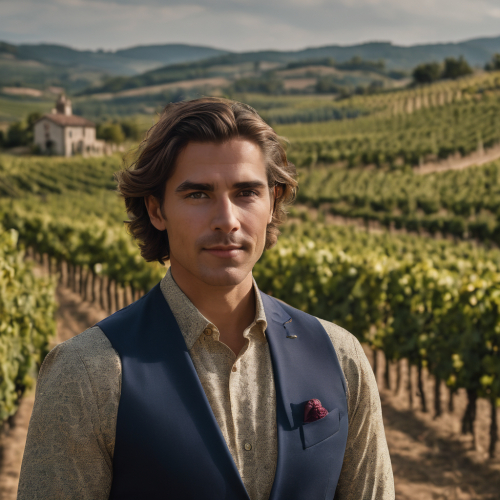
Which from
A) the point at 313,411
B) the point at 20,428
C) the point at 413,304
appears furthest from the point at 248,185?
the point at 20,428

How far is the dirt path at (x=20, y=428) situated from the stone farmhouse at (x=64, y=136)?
74.9 m

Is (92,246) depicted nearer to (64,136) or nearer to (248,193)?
(248,193)

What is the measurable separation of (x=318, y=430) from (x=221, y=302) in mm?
485

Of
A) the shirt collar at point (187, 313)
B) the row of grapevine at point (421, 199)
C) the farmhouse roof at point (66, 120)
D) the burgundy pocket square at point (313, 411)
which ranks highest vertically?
the farmhouse roof at point (66, 120)

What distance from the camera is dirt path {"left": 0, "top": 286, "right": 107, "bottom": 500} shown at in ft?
20.5

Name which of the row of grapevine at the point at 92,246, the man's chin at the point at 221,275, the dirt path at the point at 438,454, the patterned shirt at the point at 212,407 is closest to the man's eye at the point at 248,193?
the man's chin at the point at 221,275

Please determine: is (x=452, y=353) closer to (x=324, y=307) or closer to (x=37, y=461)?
(x=324, y=307)

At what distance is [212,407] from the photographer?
5.05 feet

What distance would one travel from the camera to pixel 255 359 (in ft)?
5.54

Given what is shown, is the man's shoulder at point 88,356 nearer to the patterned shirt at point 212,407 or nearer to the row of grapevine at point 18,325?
the patterned shirt at point 212,407

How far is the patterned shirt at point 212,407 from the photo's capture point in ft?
4.65

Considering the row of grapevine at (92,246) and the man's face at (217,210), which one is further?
the row of grapevine at (92,246)

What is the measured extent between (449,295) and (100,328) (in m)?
6.59

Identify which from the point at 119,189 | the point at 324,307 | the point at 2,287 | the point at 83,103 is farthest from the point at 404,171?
the point at 83,103
